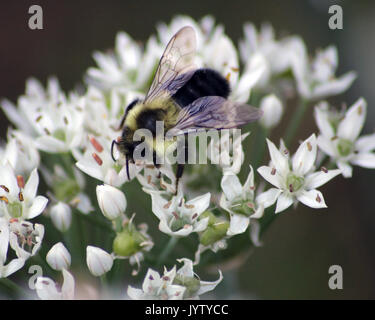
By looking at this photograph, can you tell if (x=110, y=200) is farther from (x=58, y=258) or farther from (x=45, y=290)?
(x=45, y=290)

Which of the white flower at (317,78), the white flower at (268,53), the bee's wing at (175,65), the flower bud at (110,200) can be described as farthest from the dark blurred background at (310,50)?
the flower bud at (110,200)

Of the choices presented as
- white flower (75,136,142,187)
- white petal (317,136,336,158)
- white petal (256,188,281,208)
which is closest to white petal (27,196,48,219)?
white flower (75,136,142,187)

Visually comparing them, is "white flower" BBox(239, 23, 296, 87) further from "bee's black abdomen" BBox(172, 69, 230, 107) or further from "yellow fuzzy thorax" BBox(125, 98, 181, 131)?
"yellow fuzzy thorax" BBox(125, 98, 181, 131)

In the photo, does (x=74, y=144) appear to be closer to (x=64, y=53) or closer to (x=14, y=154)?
(x=14, y=154)

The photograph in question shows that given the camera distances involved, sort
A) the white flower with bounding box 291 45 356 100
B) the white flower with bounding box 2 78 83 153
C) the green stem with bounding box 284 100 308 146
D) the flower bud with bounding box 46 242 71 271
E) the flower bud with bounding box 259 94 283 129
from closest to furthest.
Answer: the flower bud with bounding box 46 242 71 271 < the white flower with bounding box 2 78 83 153 < the flower bud with bounding box 259 94 283 129 < the green stem with bounding box 284 100 308 146 < the white flower with bounding box 291 45 356 100

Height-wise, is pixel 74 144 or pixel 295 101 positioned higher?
pixel 295 101

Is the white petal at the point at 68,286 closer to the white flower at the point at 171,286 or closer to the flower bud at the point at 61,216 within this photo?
the white flower at the point at 171,286
